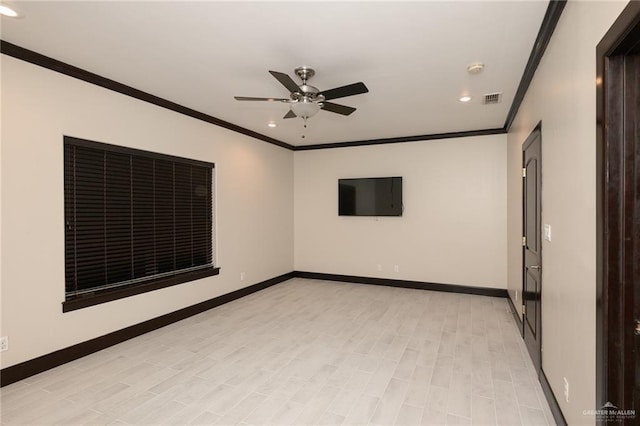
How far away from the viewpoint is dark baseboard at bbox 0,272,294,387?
2789 millimetres

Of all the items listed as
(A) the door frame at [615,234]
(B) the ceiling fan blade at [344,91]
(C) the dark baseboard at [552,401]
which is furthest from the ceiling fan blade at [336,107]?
(C) the dark baseboard at [552,401]

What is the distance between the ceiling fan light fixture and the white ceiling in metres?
0.35

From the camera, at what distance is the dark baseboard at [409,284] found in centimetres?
554

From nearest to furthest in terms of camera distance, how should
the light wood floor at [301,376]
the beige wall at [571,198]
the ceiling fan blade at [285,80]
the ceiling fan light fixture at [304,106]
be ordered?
1. the beige wall at [571,198]
2. the light wood floor at [301,376]
3. the ceiling fan blade at [285,80]
4. the ceiling fan light fixture at [304,106]

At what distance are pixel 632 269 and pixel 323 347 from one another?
2.75 m

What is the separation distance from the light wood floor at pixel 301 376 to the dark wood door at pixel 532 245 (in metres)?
0.28

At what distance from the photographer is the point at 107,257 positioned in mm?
3553

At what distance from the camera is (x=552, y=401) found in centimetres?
238

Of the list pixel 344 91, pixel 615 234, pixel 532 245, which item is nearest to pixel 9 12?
pixel 344 91

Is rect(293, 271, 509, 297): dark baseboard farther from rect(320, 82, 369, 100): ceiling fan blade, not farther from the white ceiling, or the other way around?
rect(320, 82, 369, 100): ceiling fan blade

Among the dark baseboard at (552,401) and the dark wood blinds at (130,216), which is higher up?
the dark wood blinds at (130,216)

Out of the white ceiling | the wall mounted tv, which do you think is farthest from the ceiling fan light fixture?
the wall mounted tv

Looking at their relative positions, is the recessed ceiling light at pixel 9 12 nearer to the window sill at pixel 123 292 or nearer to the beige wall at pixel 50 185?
the beige wall at pixel 50 185

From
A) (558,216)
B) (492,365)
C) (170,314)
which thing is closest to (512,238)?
(492,365)
